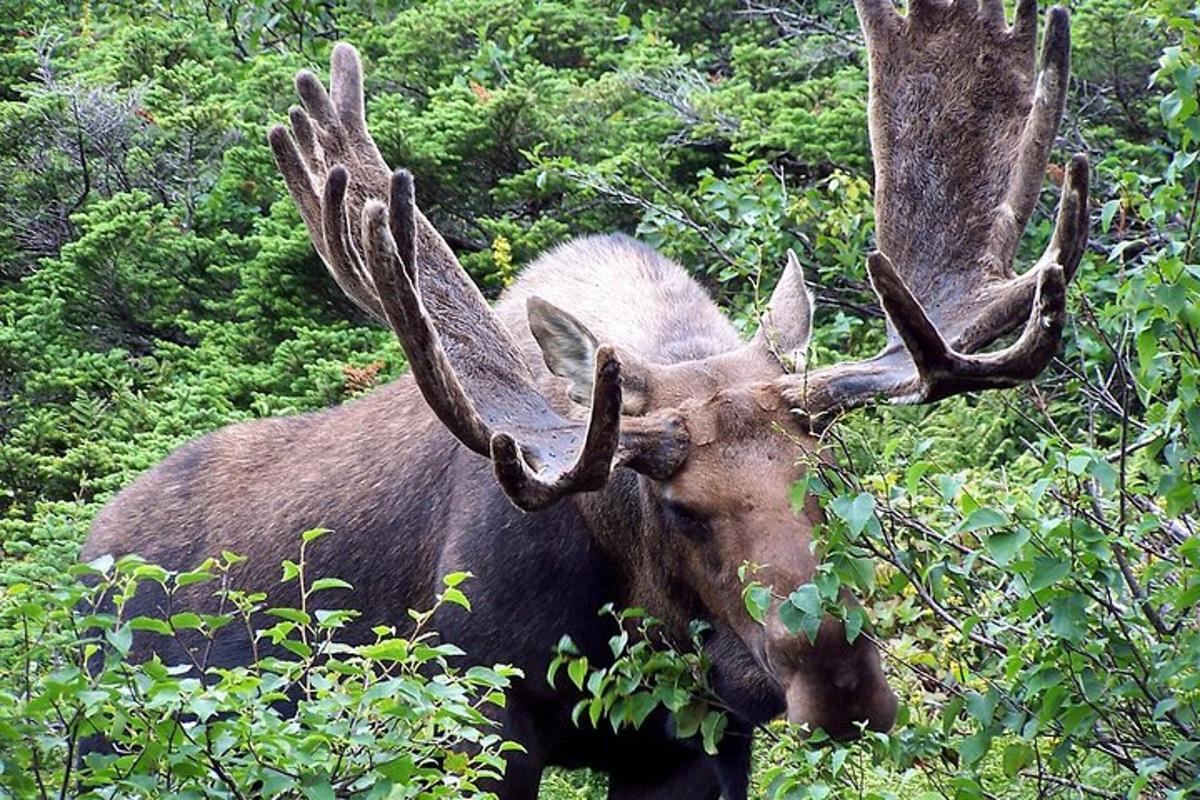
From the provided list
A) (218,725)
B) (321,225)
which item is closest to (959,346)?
(321,225)

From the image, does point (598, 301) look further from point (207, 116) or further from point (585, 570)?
point (207, 116)

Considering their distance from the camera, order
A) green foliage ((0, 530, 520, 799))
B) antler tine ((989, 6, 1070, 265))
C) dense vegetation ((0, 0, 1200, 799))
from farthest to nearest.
→ 1. antler tine ((989, 6, 1070, 265))
2. dense vegetation ((0, 0, 1200, 799))
3. green foliage ((0, 530, 520, 799))

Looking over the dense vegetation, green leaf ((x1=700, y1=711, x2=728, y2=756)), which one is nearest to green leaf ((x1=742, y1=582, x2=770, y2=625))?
the dense vegetation

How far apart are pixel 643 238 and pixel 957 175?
157 inches

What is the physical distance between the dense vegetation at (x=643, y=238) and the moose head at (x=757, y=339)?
0.24 m

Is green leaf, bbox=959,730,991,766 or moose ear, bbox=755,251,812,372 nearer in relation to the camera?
green leaf, bbox=959,730,991,766

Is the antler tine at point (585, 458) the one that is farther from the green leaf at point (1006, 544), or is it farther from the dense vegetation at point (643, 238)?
the green leaf at point (1006, 544)

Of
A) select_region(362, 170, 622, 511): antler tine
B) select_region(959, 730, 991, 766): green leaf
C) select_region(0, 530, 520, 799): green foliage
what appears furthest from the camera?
select_region(362, 170, 622, 511): antler tine

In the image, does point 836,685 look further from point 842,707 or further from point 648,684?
point 648,684

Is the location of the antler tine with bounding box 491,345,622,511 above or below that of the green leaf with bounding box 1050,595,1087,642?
above

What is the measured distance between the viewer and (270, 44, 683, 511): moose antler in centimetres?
545

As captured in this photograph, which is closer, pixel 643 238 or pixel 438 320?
pixel 438 320

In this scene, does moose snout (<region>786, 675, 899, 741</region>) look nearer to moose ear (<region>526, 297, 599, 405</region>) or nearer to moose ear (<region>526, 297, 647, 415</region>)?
moose ear (<region>526, 297, 647, 415</region>)

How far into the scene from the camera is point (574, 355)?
5.99 meters
